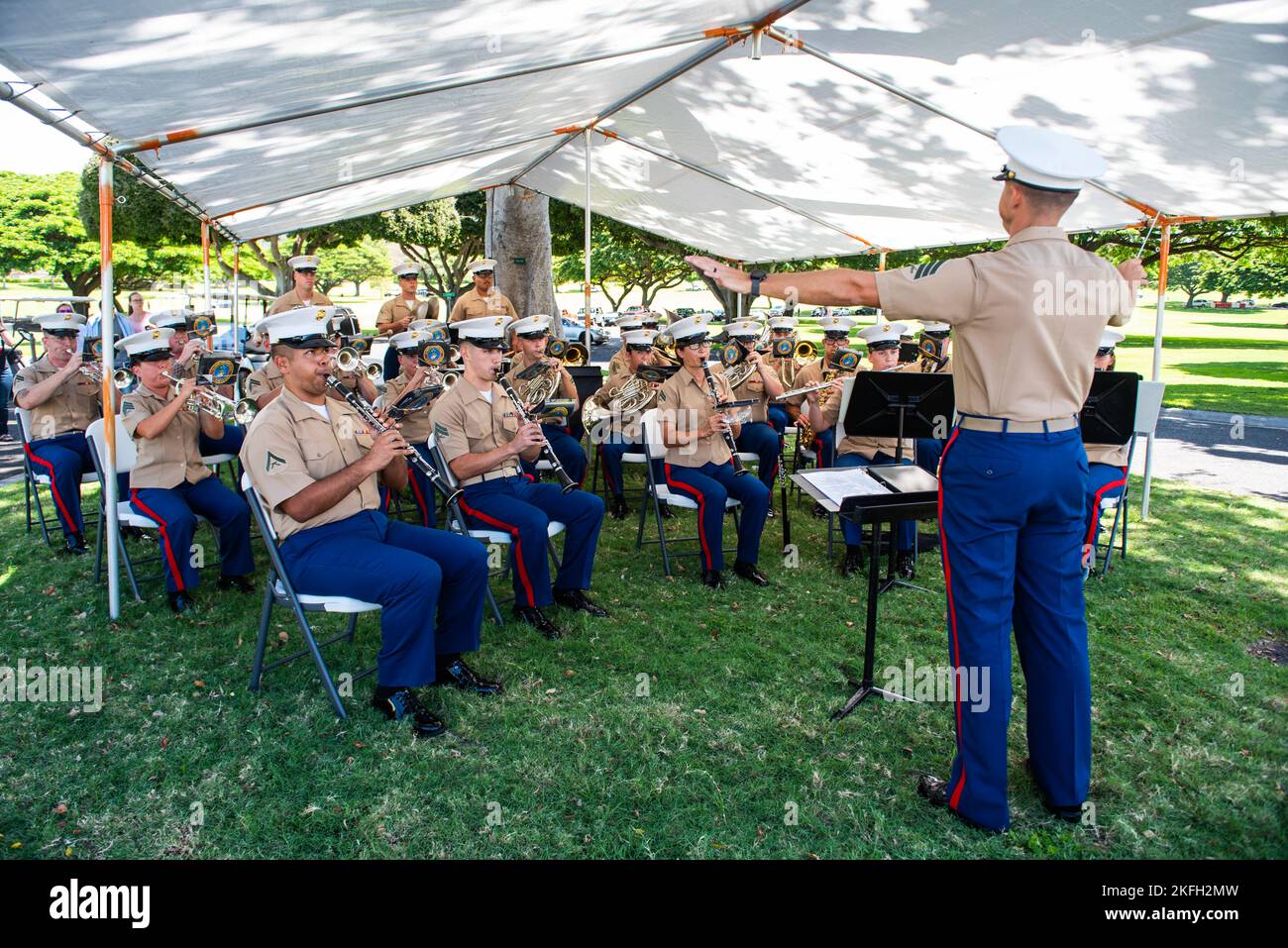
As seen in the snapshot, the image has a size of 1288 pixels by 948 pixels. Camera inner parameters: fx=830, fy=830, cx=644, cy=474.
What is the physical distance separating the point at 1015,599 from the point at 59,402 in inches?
282

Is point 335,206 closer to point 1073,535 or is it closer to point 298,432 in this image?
point 298,432

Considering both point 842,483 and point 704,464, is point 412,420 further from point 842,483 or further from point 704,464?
point 842,483

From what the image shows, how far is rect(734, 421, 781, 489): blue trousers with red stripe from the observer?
788 cm

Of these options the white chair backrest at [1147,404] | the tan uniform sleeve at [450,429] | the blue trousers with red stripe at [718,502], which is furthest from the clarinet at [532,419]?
the white chair backrest at [1147,404]

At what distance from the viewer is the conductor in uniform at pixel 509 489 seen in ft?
16.5

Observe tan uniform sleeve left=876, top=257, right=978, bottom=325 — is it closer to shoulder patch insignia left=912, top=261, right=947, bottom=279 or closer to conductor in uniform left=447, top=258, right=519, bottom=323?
shoulder patch insignia left=912, top=261, right=947, bottom=279

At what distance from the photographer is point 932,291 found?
2.89 m

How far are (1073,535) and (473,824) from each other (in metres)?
2.55

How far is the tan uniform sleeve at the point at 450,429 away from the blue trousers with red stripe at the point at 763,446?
3.27 meters

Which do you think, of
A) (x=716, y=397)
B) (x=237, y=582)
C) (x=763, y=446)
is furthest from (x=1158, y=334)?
(x=237, y=582)

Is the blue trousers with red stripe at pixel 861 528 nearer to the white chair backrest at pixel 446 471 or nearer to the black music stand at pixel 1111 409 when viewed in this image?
the black music stand at pixel 1111 409

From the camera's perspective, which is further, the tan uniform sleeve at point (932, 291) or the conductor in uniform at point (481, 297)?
the conductor in uniform at point (481, 297)

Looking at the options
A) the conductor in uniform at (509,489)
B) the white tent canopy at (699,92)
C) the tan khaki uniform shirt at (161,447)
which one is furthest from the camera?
the tan khaki uniform shirt at (161,447)

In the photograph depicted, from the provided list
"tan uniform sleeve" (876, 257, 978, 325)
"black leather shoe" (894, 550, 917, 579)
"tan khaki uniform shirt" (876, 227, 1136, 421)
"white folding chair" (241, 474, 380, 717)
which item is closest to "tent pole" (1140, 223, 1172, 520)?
"black leather shoe" (894, 550, 917, 579)
